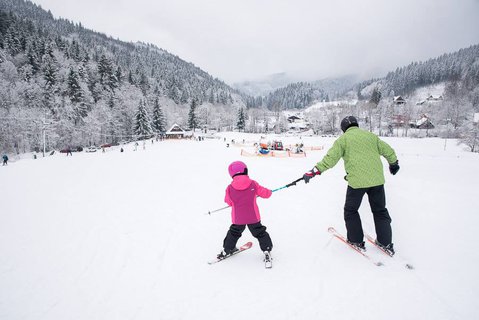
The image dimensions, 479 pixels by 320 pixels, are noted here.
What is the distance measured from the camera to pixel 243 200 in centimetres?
322

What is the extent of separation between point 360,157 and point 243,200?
6.06ft

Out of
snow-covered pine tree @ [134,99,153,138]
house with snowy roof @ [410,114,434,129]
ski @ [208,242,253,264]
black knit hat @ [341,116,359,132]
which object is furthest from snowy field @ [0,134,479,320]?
house with snowy roof @ [410,114,434,129]

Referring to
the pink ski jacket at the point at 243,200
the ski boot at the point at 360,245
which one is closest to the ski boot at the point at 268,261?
the pink ski jacket at the point at 243,200

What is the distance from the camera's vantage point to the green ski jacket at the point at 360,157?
3279 millimetres

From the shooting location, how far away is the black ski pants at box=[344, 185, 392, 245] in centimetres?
335

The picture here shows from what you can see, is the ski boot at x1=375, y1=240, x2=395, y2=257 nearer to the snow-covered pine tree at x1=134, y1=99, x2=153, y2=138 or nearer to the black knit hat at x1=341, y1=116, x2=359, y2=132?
the black knit hat at x1=341, y1=116, x2=359, y2=132

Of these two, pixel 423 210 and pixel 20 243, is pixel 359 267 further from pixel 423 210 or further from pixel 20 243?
pixel 20 243

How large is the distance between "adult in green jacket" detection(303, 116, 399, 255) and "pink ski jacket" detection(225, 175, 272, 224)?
867 mm

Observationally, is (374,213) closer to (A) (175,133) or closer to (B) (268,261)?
(B) (268,261)

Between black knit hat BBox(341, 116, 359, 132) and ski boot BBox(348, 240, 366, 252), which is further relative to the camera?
black knit hat BBox(341, 116, 359, 132)

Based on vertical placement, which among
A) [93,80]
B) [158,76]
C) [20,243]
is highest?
[158,76]

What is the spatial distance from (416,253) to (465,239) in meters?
1.28

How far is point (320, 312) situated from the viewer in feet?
7.95

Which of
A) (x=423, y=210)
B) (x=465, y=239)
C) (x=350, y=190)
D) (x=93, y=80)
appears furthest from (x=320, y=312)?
(x=93, y=80)
